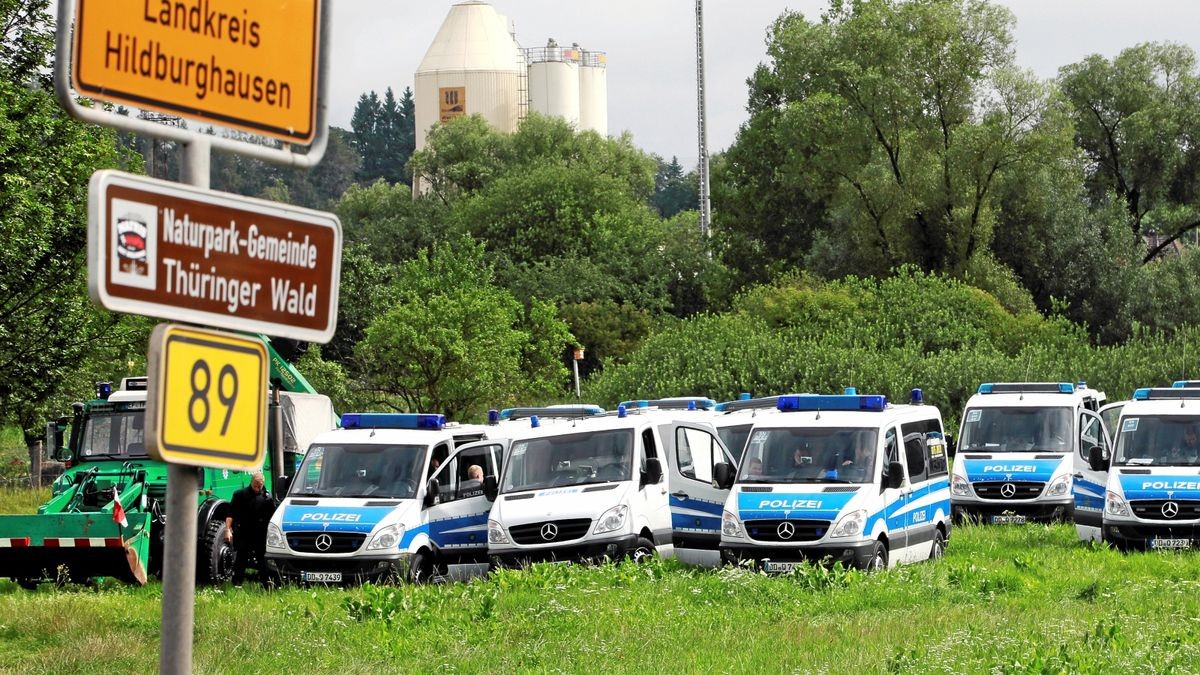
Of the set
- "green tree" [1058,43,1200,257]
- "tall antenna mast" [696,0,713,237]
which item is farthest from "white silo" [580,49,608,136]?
"green tree" [1058,43,1200,257]

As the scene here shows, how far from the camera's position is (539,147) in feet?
322

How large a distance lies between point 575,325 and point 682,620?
5746 centimetres

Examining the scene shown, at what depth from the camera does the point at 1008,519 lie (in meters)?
26.2

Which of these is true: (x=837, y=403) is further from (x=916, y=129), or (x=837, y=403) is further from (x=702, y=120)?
(x=702, y=120)

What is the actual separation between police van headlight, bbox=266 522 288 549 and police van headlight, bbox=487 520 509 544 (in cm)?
285

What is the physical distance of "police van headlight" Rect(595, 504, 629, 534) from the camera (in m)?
20.5

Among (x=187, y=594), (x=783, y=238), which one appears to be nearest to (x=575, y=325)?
(x=783, y=238)

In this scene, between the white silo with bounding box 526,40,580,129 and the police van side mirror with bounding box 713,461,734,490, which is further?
the white silo with bounding box 526,40,580,129

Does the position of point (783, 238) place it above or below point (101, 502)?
above

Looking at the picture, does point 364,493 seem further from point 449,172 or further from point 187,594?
point 449,172

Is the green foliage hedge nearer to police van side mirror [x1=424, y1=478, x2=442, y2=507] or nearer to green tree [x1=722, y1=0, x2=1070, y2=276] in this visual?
green tree [x1=722, y1=0, x2=1070, y2=276]

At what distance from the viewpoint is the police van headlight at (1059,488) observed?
2619cm

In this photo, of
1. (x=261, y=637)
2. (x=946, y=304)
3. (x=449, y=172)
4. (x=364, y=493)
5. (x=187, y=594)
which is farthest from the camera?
(x=449, y=172)

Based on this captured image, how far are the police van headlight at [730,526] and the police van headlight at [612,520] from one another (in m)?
1.43
